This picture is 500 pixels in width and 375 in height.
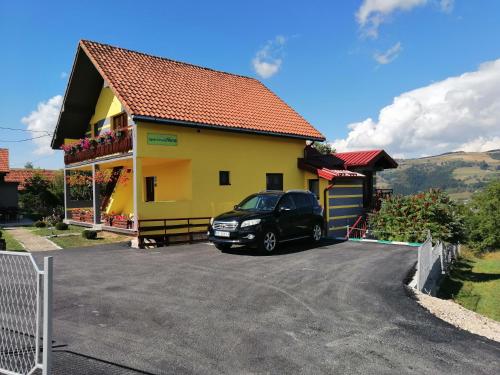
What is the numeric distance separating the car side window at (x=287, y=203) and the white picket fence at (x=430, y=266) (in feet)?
13.7

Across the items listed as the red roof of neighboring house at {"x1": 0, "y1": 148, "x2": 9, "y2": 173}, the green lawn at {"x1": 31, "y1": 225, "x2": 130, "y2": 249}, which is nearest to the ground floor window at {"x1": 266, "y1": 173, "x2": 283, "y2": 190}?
the green lawn at {"x1": 31, "y1": 225, "x2": 130, "y2": 249}

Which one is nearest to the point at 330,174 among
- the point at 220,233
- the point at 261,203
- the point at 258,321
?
the point at 261,203

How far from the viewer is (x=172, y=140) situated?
1552cm

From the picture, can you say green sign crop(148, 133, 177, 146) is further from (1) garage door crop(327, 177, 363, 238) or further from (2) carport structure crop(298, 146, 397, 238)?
(1) garage door crop(327, 177, 363, 238)

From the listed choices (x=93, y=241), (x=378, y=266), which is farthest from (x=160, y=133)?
(x=378, y=266)

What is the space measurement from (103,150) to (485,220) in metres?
55.2

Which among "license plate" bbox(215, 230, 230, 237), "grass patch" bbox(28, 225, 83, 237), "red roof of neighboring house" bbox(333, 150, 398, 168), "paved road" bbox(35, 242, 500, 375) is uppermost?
"red roof of neighboring house" bbox(333, 150, 398, 168)

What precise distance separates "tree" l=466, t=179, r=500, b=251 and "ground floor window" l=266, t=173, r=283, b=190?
Answer: 42522mm

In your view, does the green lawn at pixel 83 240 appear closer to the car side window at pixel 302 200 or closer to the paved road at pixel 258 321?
the paved road at pixel 258 321

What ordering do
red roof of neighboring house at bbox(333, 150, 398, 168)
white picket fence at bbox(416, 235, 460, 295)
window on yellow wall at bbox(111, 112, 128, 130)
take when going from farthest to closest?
red roof of neighboring house at bbox(333, 150, 398, 168) → window on yellow wall at bbox(111, 112, 128, 130) → white picket fence at bbox(416, 235, 460, 295)

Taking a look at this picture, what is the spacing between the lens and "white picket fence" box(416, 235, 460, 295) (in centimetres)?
934

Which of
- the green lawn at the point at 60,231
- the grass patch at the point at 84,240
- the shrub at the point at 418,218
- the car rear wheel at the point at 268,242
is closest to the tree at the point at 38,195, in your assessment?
the green lawn at the point at 60,231

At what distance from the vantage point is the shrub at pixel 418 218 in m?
15.8

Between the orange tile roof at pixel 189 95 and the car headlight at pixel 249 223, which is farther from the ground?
the orange tile roof at pixel 189 95
